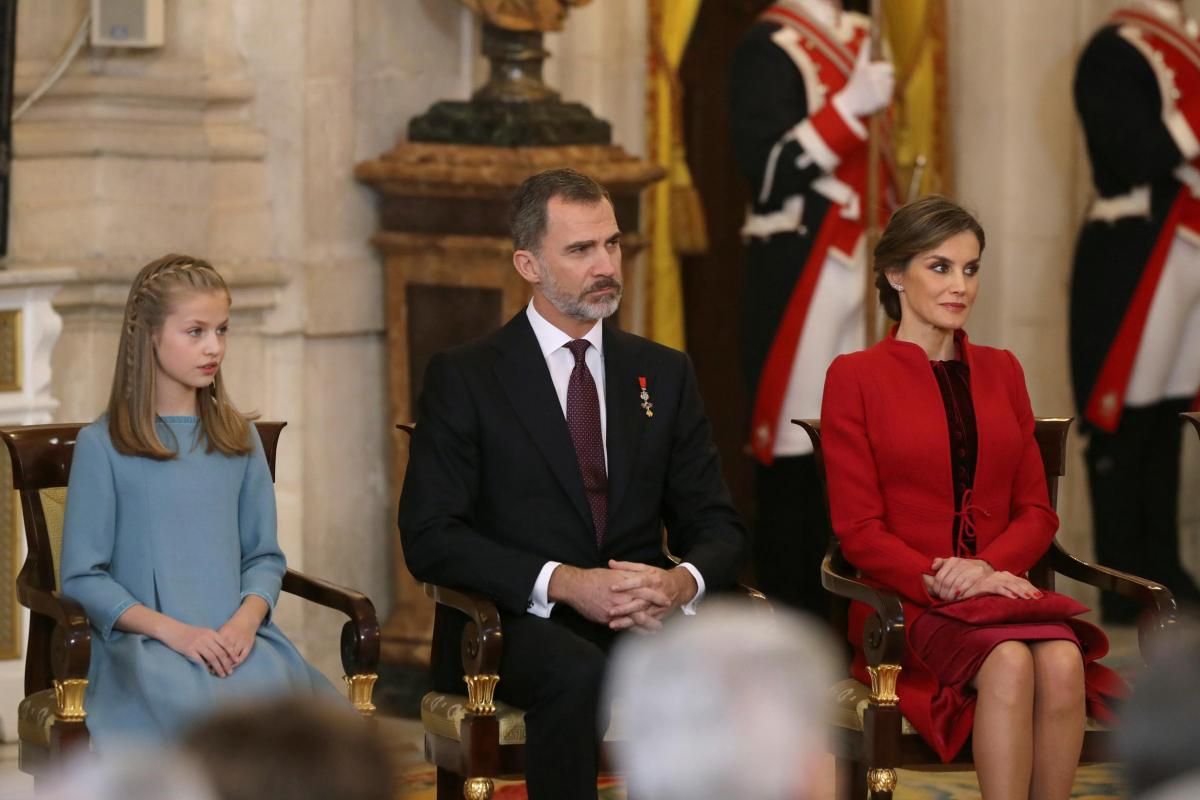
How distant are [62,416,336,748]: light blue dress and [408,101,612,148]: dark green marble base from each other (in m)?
2.26

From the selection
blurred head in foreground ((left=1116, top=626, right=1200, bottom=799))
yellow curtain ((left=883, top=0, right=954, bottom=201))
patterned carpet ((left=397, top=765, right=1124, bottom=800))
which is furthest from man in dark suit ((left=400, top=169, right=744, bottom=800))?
yellow curtain ((left=883, top=0, right=954, bottom=201))

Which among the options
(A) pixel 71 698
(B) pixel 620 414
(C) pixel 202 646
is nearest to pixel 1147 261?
(B) pixel 620 414

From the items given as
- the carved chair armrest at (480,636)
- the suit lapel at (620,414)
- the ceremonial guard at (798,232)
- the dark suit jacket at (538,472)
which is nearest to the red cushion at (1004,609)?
the dark suit jacket at (538,472)

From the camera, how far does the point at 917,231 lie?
4.18 metres

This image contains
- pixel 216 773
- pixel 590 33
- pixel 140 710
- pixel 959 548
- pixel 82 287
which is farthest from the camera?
pixel 590 33

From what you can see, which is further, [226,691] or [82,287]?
[82,287]

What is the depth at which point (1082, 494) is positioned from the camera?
24.9 ft

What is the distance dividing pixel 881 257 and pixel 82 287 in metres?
2.44

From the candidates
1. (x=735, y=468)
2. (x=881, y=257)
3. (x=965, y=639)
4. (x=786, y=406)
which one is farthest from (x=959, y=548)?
(x=735, y=468)

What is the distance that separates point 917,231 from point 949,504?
0.55 m

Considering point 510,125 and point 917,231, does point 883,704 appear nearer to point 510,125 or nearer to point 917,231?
point 917,231

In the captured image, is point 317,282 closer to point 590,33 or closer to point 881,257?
point 590,33

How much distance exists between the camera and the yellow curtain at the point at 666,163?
703 cm

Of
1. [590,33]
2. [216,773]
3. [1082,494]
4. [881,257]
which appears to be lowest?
[1082,494]
